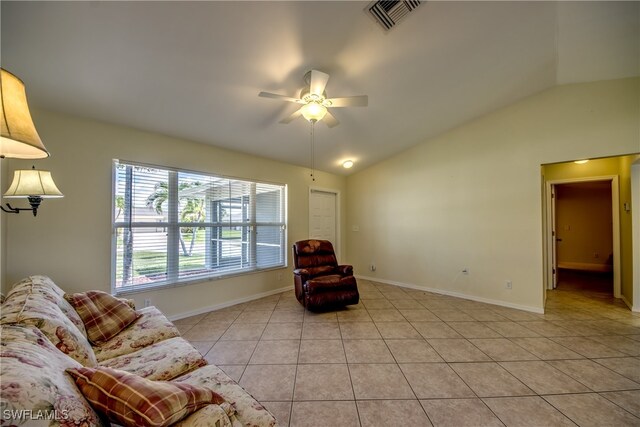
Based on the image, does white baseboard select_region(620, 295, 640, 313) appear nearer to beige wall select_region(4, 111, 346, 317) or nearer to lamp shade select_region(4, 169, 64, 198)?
beige wall select_region(4, 111, 346, 317)

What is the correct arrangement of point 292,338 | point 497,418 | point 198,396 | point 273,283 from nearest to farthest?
point 198,396 → point 497,418 → point 292,338 → point 273,283

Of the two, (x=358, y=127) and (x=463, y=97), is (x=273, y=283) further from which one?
(x=463, y=97)

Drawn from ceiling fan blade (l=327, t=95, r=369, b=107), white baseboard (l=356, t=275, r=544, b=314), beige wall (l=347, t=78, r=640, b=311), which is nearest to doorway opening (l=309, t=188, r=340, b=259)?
beige wall (l=347, t=78, r=640, b=311)

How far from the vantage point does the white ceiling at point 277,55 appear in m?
1.77

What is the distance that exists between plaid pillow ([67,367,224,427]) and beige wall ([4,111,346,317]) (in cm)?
230

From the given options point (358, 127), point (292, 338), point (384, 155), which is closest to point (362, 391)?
point (292, 338)

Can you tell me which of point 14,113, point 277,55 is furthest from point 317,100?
point 14,113

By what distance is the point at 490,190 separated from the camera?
3906mm

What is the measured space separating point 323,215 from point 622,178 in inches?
205

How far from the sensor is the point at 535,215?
349cm

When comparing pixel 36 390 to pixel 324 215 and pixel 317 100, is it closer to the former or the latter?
pixel 317 100

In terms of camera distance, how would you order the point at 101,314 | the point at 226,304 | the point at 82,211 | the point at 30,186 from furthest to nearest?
the point at 226,304, the point at 82,211, the point at 101,314, the point at 30,186

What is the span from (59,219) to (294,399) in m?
2.91

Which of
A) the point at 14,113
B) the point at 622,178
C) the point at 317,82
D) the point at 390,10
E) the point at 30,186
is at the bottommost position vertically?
the point at 30,186
